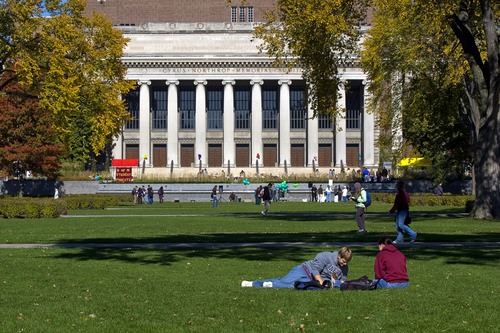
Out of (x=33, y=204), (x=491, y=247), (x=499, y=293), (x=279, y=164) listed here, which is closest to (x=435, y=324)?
(x=499, y=293)

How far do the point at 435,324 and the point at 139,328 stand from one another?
13.6 feet

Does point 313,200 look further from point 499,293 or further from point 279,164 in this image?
point 499,293

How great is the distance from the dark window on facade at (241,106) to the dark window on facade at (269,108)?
185 centimetres

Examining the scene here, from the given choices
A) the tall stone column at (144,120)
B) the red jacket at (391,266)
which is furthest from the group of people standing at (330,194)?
A: the red jacket at (391,266)

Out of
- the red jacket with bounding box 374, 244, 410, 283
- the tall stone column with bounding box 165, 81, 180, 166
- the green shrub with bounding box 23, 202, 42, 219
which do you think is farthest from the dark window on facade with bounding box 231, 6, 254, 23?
the red jacket with bounding box 374, 244, 410, 283

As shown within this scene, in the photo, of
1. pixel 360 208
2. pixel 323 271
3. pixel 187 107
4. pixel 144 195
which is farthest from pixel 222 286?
pixel 187 107

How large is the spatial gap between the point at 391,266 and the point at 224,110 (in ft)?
316

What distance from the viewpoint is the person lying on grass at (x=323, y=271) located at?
18.5 meters

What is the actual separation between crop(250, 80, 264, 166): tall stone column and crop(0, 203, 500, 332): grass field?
255 ft

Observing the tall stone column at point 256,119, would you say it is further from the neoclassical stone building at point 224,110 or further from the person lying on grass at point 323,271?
the person lying on grass at point 323,271

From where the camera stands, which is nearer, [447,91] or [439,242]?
[439,242]

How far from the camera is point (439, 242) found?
103 ft

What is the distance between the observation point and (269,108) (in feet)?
386

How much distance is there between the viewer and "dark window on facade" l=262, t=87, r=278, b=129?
11681 cm
